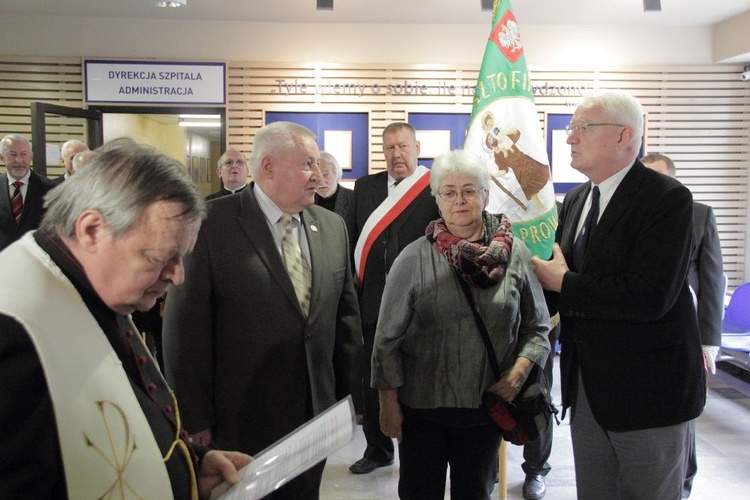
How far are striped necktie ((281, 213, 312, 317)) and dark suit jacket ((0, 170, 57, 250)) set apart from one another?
3.91 metres

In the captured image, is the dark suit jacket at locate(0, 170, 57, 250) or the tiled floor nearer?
the tiled floor

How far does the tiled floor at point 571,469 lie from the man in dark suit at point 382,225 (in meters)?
0.19

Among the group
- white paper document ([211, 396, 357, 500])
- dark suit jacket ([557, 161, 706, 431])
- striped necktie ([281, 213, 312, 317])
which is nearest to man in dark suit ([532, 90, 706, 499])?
dark suit jacket ([557, 161, 706, 431])

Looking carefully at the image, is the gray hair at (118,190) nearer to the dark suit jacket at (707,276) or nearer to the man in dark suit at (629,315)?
the man in dark suit at (629,315)

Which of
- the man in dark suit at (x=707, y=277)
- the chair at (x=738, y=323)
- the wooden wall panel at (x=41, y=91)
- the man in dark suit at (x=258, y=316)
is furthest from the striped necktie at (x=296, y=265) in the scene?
the wooden wall panel at (x=41, y=91)

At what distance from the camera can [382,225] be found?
12.3ft

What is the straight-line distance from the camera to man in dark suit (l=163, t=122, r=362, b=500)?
2.27 m

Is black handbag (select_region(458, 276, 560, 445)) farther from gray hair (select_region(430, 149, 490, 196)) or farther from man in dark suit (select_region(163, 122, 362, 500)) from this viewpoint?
man in dark suit (select_region(163, 122, 362, 500))

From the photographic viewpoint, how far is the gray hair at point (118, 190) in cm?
114

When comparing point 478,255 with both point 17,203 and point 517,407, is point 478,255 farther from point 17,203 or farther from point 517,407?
point 17,203

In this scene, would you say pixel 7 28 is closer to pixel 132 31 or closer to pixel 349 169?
pixel 132 31

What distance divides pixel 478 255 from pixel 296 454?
1.27 metres

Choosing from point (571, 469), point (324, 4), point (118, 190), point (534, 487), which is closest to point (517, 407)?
point (534, 487)

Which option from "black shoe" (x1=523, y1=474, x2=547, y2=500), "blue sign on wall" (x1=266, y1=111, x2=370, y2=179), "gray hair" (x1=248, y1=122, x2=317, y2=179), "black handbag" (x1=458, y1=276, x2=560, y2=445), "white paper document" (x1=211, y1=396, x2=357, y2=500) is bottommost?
"black shoe" (x1=523, y1=474, x2=547, y2=500)
